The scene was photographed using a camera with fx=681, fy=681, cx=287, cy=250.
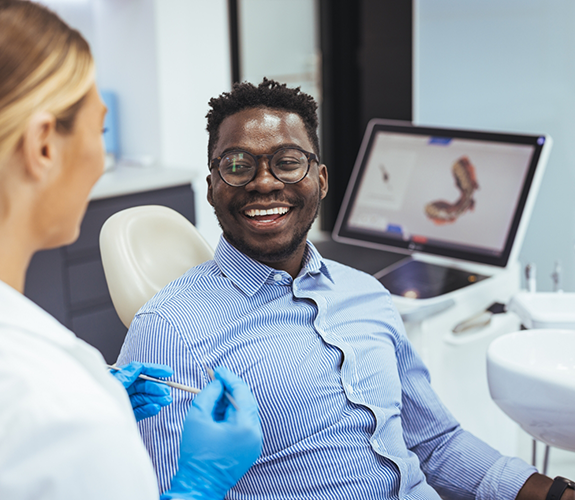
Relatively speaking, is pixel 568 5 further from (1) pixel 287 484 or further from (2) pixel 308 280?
(1) pixel 287 484

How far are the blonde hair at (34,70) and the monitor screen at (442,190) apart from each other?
1.41 metres

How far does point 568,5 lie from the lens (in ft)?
7.60

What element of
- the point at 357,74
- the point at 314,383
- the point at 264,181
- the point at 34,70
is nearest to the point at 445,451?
the point at 314,383

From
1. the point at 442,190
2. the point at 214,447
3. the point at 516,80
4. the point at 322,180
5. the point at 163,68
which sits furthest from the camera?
the point at 163,68

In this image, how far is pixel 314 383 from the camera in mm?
1096

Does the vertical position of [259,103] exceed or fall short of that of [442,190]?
it exceeds it

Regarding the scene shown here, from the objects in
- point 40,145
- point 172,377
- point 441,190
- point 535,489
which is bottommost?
point 535,489

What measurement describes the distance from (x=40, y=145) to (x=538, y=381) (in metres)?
0.86

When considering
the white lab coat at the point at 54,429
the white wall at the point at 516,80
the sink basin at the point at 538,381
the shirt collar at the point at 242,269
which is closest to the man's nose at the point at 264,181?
the shirt collar at the point at 242,269

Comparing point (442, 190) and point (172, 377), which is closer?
point (172, 377)

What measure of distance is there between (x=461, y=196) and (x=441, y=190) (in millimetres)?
65

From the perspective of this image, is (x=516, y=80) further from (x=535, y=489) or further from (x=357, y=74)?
(x=535, y=489)

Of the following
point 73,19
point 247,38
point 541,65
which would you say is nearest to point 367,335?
point 541,65

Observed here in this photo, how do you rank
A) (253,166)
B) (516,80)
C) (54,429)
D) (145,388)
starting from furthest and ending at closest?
(516,80)
(253,166)
(145,388)
(54,429)
